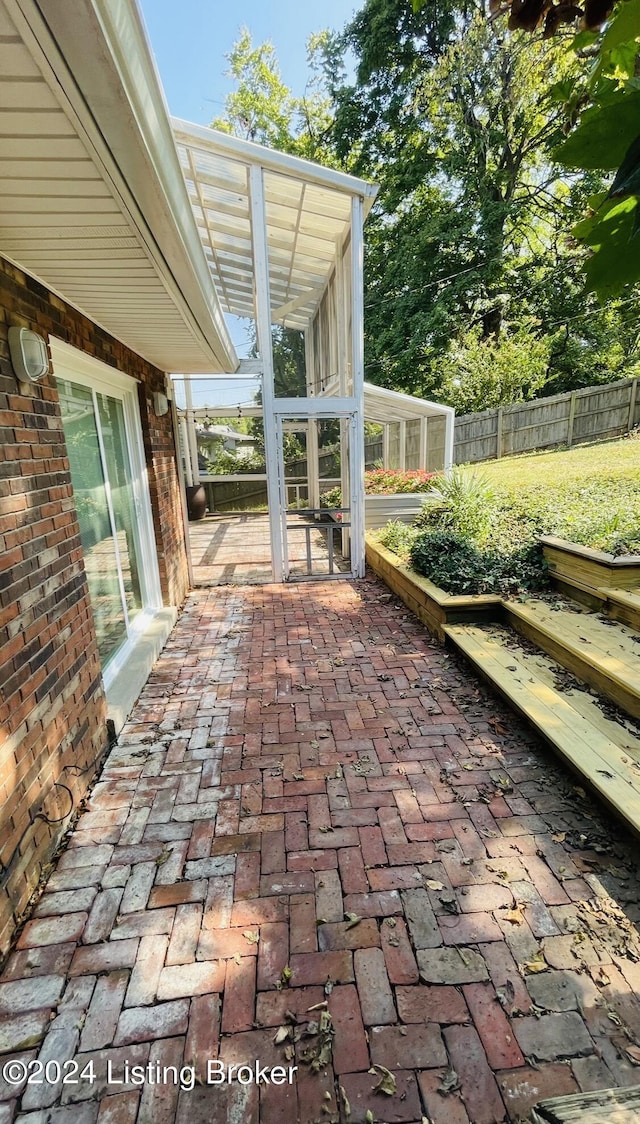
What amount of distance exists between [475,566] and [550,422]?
432 inches

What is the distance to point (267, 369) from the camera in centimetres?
625

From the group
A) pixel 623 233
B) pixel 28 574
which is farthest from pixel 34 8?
pixel 28 574

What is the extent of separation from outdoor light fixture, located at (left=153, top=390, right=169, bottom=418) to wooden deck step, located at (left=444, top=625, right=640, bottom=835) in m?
3.78

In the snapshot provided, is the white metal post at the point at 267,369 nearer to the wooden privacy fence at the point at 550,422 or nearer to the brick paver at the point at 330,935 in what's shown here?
the brick paver at the point at 330,935

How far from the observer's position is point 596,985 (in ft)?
5.58

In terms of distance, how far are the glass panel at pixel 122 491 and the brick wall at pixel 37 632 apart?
1.06 meters

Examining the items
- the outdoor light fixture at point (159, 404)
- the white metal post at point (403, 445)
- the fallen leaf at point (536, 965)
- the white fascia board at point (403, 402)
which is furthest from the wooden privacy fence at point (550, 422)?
the fallen leaf at point (536, 965)

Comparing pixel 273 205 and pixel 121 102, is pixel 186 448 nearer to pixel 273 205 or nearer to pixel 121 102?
pixel 273 205

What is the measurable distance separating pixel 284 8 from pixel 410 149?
6.06 meters

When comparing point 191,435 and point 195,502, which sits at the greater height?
point 191,435

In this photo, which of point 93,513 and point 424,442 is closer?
point 93,513

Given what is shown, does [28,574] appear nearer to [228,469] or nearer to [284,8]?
[228,469]

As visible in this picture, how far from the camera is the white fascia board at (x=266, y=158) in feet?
16.9

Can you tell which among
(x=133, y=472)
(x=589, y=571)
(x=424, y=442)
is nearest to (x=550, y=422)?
(x=424, y=442)
